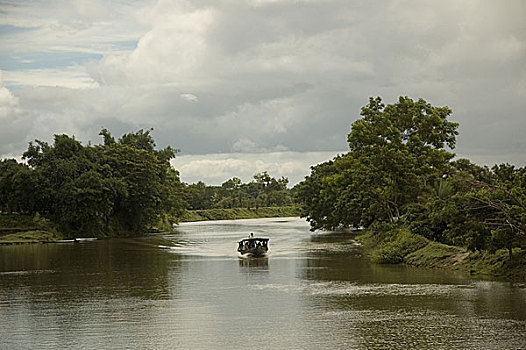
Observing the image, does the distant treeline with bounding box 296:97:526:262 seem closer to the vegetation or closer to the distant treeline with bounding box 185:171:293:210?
the vegetation

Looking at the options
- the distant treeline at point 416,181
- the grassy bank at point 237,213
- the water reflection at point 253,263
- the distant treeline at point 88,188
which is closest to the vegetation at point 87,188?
the distant treeline at point 88,188

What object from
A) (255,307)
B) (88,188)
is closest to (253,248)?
(255,307)

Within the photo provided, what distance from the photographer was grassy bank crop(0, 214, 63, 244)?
209ft

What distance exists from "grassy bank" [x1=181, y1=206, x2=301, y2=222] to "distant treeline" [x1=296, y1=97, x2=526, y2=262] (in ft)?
251

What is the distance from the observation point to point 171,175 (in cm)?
10119

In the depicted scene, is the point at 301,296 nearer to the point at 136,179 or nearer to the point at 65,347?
the point at 65,347

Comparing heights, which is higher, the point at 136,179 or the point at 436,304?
the point at 136,179

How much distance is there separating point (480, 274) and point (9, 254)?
3477 centimetres

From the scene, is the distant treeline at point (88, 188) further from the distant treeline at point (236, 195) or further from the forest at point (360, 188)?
the distant treeline at point (236, 195)

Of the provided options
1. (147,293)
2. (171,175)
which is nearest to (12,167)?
(171,175)

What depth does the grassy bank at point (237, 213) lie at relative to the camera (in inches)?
5374

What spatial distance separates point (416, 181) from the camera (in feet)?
147

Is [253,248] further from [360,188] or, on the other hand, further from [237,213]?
[237,213]

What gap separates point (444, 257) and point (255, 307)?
1471cm
